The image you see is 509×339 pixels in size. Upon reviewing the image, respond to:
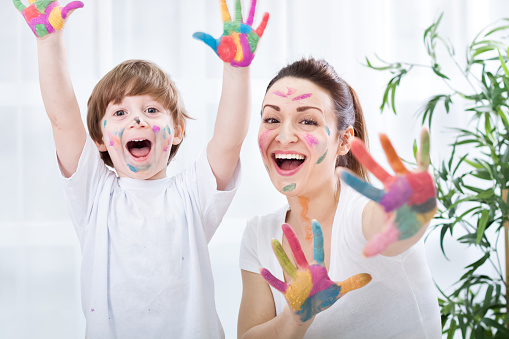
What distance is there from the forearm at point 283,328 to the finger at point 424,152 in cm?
44

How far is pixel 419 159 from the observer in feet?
3.13

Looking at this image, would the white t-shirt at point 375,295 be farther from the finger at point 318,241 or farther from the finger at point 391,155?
the finger at point 391,155

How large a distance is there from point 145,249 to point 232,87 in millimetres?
451

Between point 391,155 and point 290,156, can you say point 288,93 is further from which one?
point 391,155

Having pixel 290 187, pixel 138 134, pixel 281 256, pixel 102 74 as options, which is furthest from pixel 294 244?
pixel 102 74

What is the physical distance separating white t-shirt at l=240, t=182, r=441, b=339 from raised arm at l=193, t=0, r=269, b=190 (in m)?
0.32

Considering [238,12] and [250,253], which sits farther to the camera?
[250,253]

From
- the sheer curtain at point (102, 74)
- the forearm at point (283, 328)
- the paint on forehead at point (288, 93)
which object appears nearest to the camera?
the forearm at point (283, 328)

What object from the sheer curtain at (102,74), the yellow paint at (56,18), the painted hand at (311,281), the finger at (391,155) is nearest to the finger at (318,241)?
the painted hand at (311,281)

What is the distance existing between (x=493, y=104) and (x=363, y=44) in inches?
31.0

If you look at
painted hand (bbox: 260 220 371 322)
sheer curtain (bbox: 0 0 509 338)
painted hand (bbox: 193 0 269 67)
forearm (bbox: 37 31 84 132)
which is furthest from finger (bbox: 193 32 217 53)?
sheer curtain (bbox: 0 0 509 338)

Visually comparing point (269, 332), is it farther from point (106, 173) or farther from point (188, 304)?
point (106, 173)

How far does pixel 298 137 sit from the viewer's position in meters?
1.37

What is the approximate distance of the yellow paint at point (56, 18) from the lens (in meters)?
1.25
